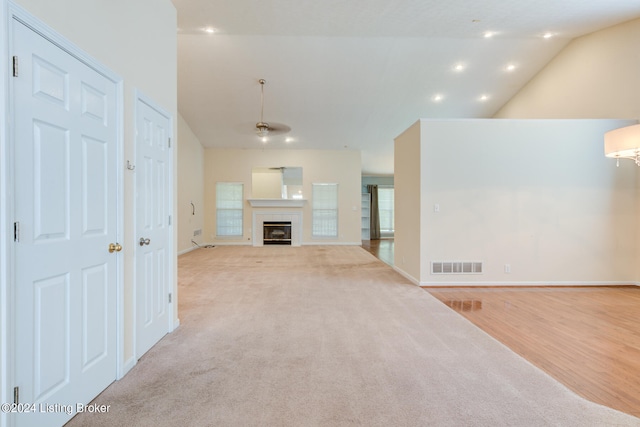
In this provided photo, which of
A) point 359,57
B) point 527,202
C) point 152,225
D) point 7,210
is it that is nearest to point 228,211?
point 359,57

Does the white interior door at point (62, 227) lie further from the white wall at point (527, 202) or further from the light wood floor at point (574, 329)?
the white wall at point (527, 202)

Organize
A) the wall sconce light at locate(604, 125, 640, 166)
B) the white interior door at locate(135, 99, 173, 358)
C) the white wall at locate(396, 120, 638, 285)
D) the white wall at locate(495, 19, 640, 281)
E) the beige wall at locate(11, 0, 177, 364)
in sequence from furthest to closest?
1. the white wall at locate(495, 19, 640, 281)
2. the white wall at locate(396, 120, 638, 285)
3. the wall sconce light at locate(604, 125, 640, 166)
4. the white interior door at locate(135, 99, 173, 358)
5. the beige wall at locate(11, 0, 177, 364)

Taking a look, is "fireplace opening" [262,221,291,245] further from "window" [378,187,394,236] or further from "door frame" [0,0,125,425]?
"door frame" [0,0,125,425]

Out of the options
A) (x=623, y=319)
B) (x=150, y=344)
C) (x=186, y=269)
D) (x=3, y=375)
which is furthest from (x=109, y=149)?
(x=623, y=319)

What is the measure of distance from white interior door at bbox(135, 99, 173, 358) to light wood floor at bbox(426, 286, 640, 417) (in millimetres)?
3168

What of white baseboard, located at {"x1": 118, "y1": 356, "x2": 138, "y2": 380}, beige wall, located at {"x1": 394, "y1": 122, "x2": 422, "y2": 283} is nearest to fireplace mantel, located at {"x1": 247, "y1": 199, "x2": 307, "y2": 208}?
beige wall, located at {"x1": 394, "y1": 122, "x2": 422, "y2": 283}

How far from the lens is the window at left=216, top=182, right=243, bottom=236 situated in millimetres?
10273

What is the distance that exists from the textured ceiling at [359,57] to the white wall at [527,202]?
1.64 metres

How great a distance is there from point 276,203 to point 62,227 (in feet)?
27.9

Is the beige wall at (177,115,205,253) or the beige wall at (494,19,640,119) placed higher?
the beige wall at (494,19,640,119)

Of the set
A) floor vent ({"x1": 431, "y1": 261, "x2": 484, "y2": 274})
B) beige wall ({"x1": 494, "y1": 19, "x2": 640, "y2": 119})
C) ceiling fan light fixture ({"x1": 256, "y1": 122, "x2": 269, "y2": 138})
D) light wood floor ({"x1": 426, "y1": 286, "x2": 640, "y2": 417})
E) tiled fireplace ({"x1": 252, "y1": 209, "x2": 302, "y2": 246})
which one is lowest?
light wood floor ({"x1": 426, "y1": 286, "x2": 640, "y2": 417})

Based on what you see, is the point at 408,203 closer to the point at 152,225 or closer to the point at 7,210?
the point at 152,225

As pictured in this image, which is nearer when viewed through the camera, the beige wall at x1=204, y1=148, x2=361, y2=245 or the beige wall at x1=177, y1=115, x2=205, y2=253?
the beige wall at x1=177, y1=115, x2=205, y2=253

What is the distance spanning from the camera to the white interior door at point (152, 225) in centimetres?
245
